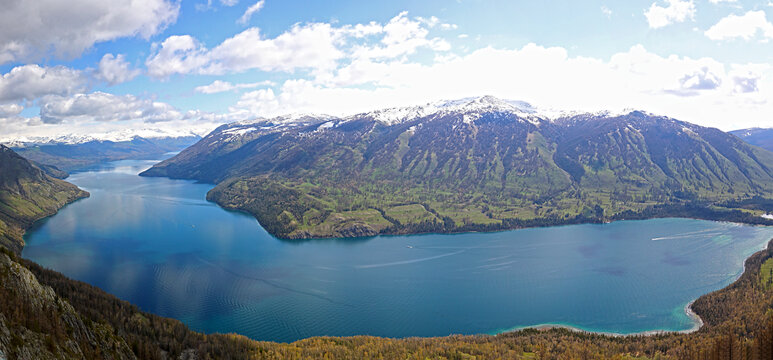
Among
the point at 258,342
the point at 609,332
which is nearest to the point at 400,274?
the point at 258,342

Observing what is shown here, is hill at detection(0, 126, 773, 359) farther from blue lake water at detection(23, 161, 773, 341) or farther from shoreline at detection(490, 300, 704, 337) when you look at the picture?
blue lake water at detection(23, 161, 773, 341)

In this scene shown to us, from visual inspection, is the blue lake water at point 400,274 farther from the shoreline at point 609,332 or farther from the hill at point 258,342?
the hill at point 258,342

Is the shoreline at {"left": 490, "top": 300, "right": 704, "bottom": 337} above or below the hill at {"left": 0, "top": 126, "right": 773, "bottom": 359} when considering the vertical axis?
below

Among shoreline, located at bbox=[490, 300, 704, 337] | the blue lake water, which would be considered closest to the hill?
shoreline, located at bbox=[490, 300, 704, 337]

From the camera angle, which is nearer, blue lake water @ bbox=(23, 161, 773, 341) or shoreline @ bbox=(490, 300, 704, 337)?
shoreline @ bbox=(490, 300, 704, 337)

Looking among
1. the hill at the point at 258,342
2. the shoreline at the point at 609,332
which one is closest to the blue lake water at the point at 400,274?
Answer: the shoreline at the point at 609,332

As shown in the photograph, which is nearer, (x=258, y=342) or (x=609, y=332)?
(x=258, y=342)

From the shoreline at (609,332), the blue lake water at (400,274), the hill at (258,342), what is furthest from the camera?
the blue lake water at (400,274)

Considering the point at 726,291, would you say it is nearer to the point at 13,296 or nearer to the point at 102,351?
the point at 102,351

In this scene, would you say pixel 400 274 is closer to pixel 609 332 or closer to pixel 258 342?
pixel 258 342
